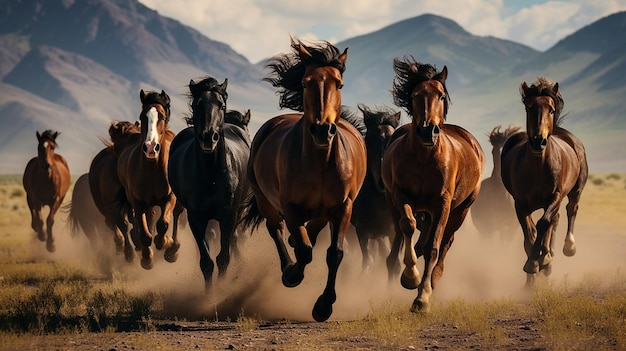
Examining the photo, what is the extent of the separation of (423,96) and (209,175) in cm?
313

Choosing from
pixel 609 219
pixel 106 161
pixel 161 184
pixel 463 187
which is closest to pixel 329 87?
pixel 463 187

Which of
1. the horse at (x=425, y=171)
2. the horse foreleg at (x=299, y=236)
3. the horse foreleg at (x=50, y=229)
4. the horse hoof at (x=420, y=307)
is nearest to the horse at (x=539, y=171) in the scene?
the horse at (x=425, y=171)

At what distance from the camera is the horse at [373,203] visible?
1376 centimetres

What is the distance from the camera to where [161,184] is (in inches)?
507

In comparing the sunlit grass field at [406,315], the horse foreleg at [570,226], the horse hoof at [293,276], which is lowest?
the sunlit grass field at [406,315]

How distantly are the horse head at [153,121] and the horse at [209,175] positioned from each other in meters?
0.39

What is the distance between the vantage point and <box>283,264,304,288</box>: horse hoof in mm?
9680

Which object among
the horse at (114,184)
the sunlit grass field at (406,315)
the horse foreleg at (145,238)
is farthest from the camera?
the horse at (114,184)

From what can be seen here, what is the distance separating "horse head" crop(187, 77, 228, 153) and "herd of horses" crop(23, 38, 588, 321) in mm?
14

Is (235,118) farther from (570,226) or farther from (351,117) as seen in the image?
(570,226)

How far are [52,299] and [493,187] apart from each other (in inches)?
404

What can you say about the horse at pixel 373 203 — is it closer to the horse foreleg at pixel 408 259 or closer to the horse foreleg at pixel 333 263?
the horse foreleg at pixel 408 259

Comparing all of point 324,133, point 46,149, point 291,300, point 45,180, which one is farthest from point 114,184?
point 324,133

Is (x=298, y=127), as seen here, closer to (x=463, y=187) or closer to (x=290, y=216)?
(x=290, y=216)
